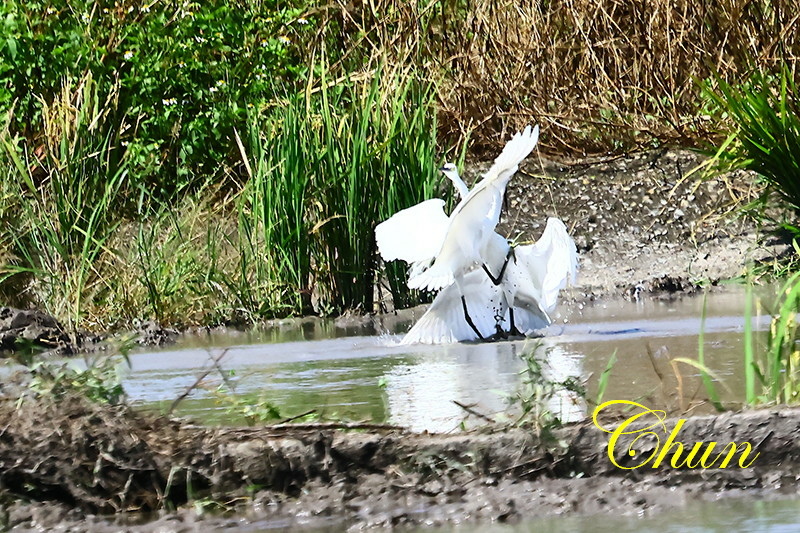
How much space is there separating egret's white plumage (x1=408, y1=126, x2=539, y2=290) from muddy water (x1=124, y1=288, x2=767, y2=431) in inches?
16.7

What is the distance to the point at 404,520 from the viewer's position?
3.78 m

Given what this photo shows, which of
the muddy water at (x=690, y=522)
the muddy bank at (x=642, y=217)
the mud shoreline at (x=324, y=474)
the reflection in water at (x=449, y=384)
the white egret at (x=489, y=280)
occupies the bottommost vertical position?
the muddy water at (x=690, y=522)

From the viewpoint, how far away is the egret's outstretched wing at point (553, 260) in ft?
24.9

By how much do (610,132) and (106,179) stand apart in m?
4.77

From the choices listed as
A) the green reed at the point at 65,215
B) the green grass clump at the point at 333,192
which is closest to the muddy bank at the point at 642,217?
the green grass clump at the point at 333,192

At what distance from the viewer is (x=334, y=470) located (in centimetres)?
398

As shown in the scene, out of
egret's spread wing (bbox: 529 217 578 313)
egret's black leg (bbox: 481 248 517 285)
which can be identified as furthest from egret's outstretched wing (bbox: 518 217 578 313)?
egret's black leg (bbox: 481 248 517 285)

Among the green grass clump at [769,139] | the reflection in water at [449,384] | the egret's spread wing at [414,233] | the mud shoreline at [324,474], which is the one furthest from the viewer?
the green grass clump at [769,139]

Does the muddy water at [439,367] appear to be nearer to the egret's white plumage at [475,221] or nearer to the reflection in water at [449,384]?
the reflection in water at [449,384]

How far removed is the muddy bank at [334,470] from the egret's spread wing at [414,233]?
3.68 meters

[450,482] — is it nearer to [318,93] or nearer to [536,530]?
[536,530]

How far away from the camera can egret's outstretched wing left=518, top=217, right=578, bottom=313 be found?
759cm

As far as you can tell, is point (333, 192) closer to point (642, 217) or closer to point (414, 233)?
point (414, 233)

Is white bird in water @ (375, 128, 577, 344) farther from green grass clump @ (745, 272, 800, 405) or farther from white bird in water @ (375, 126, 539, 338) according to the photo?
green grass clump @ (745, 272, 800, 405)
